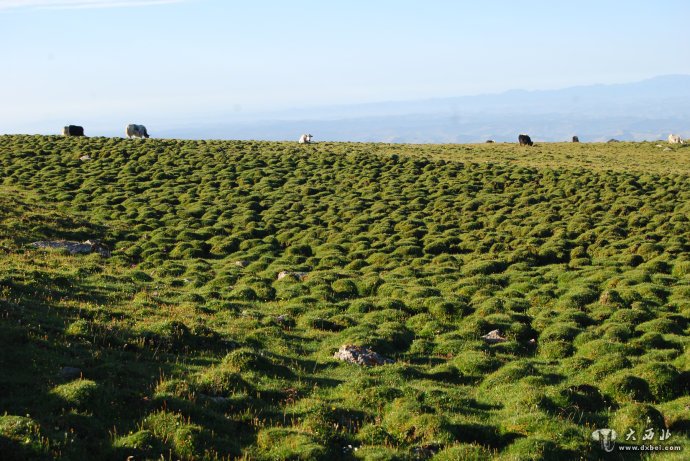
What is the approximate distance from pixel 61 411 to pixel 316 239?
3103 cm

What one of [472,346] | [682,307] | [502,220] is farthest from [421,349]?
[502,220]

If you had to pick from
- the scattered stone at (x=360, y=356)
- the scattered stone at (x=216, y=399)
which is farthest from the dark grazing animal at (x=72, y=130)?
the scattered stone at (x=216, y=399)

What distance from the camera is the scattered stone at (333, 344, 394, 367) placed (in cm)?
2095

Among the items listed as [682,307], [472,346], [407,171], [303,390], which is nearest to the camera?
[303,390]

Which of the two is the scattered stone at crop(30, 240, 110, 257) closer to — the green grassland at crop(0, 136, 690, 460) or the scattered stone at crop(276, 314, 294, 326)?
the green grassland at crop(0, 136, 690, 460)

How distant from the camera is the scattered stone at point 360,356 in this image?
21.0 m

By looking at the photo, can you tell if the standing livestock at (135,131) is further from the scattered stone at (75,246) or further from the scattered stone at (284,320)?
the scattered stone at (284,320)

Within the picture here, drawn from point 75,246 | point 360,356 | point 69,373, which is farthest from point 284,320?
point 75,246

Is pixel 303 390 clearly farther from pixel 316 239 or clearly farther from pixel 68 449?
pixel 316 239

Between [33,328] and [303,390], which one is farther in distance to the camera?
[33,328]

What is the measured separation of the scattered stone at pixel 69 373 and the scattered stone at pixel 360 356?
862 centimetres

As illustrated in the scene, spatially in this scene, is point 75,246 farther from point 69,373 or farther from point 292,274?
point 69,373

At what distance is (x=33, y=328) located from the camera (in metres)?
19.1

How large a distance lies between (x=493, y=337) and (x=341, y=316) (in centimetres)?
654
